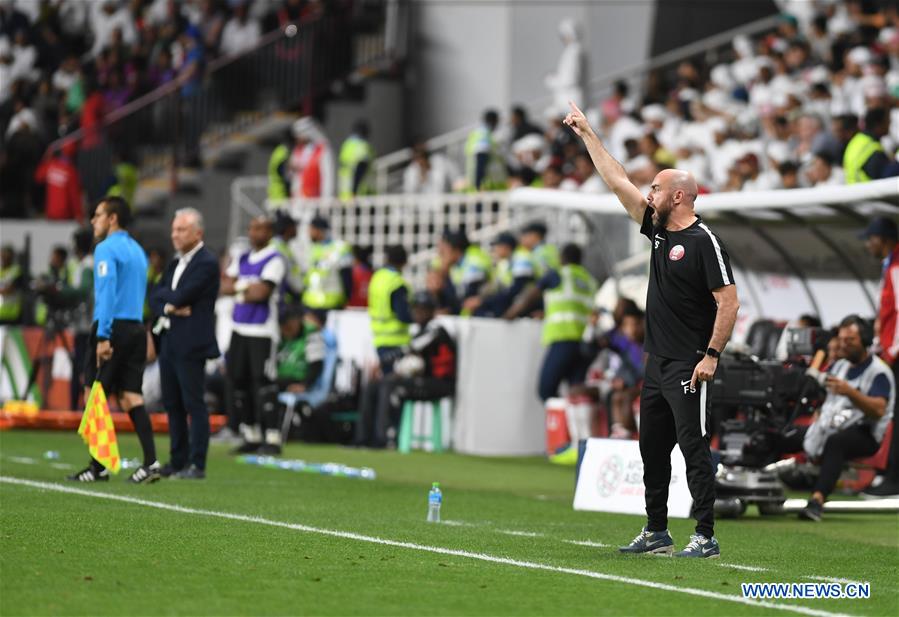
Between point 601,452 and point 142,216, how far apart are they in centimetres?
1872

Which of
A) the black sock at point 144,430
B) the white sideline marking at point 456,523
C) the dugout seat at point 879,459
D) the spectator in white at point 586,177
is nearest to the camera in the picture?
the white sideline marking at point 456,523

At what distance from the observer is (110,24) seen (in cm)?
3453

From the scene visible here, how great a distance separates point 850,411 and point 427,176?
1402cm

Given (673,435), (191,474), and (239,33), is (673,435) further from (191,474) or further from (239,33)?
(239,33)

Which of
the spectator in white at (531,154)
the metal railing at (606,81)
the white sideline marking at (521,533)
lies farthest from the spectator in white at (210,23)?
the white sideline marking at (521,533)

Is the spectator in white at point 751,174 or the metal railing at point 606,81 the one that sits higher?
the metal railing at point 606,81

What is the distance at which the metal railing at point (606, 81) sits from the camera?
28.6 metres

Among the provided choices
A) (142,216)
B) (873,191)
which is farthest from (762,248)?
(142,216)

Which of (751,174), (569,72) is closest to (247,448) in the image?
(751,174)

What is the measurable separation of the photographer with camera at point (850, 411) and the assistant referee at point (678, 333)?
393cm

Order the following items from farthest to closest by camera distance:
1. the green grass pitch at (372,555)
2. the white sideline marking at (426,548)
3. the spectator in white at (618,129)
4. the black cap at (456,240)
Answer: the spectator in white at (618,129), the black cap at (456,240), the white sideline marking at (426,548), the green grass pitch at (372,555)

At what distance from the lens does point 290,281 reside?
21.6m

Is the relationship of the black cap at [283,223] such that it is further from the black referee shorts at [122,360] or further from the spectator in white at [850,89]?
the spectator in white at [850,89]

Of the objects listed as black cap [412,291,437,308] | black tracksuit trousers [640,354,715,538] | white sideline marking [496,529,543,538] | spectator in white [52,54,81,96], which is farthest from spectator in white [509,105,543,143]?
black tracksuit trousers [640,354,715,538]
